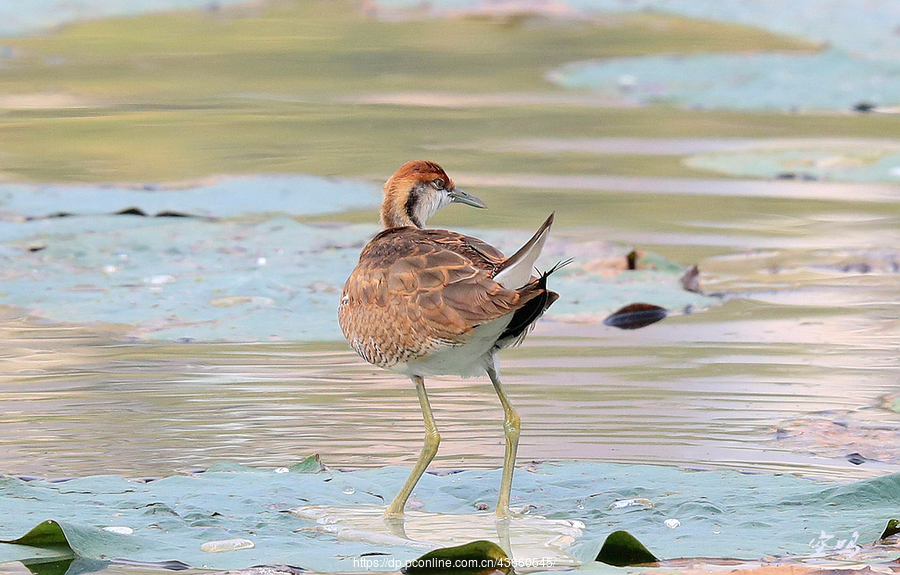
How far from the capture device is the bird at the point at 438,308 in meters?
Answer: 4.37

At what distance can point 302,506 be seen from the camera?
442cm

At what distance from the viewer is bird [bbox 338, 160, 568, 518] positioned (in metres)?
4.37

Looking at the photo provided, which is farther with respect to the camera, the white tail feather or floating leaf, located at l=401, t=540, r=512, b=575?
the white tail feather

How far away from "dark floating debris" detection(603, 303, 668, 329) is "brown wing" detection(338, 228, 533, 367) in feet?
7.53

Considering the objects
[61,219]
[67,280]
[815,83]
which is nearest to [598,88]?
[815,83]

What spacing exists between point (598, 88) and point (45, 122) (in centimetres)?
495

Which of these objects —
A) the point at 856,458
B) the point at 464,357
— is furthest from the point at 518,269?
the point at 856,458

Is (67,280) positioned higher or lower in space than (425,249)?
lower

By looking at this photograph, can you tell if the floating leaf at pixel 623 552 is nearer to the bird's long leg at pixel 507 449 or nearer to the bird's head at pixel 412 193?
the bird's long leg at pixel 507 449

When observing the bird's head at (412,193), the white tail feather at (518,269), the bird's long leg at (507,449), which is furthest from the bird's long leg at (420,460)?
the bird's head at (412,193)

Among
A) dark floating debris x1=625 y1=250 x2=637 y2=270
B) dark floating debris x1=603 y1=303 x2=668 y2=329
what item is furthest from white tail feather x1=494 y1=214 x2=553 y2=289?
dark floating debris x1=625 y1=250 x2=637 y2=270

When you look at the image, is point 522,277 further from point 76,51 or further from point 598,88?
point 76,51

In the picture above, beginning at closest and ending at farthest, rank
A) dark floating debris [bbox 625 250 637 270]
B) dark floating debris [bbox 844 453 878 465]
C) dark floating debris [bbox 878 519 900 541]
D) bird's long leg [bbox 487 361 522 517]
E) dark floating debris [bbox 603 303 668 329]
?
dark floating debris [bbox 878 519 900 541] → bird's long leg [bbox 487 361 522 517] → dark floating debris [bbox 844 453 878 465] → dark floating debris [bbox 603 303 668 329] → dark floating debris [bbox 625 250 637 270]

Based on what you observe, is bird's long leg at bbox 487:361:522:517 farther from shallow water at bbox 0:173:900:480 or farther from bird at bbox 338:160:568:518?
shallow water at bbox 0:173:900:480
